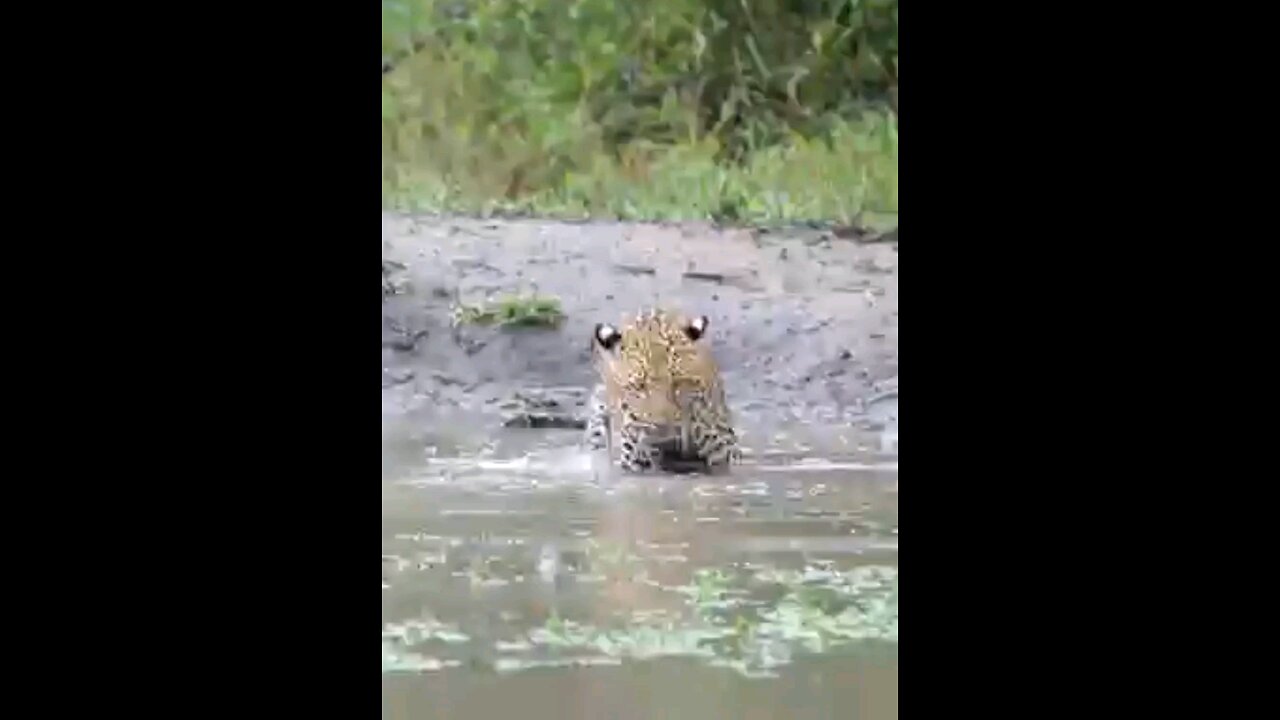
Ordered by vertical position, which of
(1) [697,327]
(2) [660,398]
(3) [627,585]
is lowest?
(3) [627,585]

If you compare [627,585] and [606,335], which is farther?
[606,335]

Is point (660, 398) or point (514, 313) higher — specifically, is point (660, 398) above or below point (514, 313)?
below

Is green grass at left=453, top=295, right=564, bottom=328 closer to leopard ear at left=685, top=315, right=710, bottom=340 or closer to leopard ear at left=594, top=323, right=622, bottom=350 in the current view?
leopard ear at left=594, top=323, right=622, bottom=350

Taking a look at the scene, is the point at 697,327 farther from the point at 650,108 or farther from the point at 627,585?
the point at 627,585

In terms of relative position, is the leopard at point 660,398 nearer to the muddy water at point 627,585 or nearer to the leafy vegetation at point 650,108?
the muddy water at point 627,585

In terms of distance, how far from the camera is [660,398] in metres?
2.50

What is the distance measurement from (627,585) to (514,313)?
18.5 inches

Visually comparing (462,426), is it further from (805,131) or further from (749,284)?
(805,131)

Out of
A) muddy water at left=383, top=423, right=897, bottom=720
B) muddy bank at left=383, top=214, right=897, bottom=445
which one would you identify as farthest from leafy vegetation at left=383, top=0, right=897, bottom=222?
muddy water at left=383, top=423, right=897, bottom=720

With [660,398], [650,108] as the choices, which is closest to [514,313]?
[660,398]

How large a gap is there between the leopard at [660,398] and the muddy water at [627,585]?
1.6 inches

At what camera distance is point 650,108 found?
8.25 feet

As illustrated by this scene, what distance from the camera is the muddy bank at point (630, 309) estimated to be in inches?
94.8

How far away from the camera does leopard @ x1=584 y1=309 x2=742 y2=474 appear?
8.04ft
